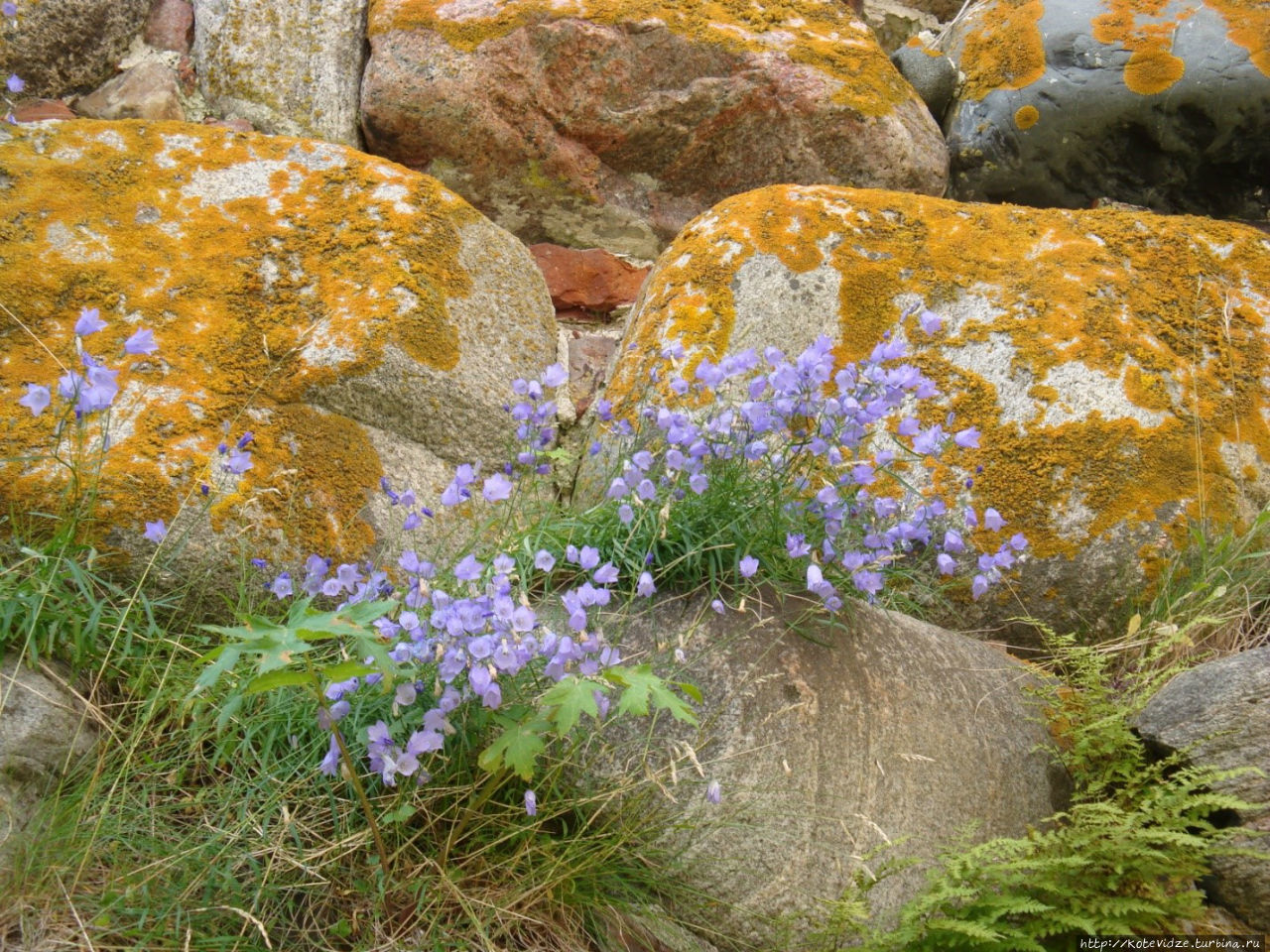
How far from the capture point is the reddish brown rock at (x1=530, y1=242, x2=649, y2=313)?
14.8 feet

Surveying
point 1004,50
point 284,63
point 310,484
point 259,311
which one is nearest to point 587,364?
point 259,311

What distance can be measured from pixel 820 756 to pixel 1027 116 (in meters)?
3.73

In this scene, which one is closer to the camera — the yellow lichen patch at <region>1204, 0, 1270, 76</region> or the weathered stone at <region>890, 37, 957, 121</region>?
the yellow lichen patch at <region>1204, 0, 1270, 76</region>

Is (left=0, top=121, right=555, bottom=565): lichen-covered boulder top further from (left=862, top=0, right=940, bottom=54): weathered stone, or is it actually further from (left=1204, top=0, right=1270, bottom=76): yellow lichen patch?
(left=1204, top=0, right=1270, bottom=76): yellow lichen patch

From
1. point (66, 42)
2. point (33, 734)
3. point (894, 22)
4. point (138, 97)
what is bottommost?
point (33, 734)

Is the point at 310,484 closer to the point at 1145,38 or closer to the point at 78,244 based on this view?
the point at 78,244

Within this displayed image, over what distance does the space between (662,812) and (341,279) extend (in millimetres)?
2083

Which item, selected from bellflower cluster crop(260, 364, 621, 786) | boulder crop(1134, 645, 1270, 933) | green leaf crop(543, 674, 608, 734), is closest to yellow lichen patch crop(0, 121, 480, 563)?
bellflower cluster crop(260, 364, 621, 786)

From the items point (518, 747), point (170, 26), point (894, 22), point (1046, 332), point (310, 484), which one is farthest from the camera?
point (894, 22)

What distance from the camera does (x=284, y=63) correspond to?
4.57m

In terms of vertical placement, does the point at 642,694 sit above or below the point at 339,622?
below

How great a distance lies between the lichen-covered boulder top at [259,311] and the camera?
3.05m

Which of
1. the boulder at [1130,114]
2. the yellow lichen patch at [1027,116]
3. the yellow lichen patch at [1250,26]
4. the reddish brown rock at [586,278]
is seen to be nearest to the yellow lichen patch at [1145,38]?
the boulder at [1130,114]

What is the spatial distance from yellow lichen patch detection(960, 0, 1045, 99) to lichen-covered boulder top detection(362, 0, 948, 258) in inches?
25.7
